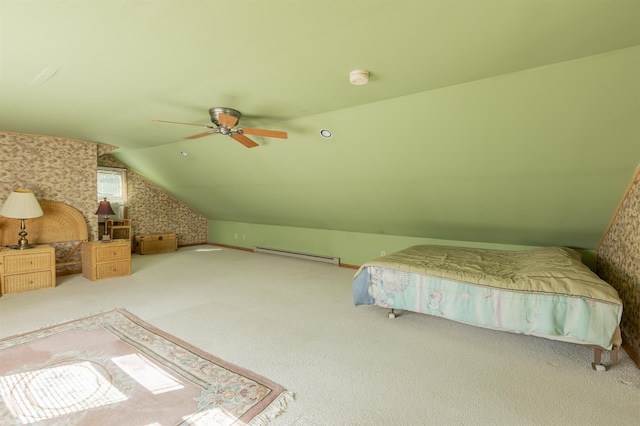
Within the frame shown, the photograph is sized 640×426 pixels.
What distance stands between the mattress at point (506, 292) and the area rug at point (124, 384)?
1.64 meters

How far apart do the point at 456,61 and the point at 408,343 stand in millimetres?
2334

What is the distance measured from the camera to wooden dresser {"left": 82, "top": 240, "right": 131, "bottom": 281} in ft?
15.6

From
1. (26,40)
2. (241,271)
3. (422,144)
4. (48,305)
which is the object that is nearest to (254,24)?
(26,40)

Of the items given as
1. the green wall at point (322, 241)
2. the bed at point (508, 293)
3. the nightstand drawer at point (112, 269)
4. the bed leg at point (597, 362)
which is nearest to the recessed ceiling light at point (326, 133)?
the bed at point (508, 293)

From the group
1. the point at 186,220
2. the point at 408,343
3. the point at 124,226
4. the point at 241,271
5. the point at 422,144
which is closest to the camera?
the point at 408,343

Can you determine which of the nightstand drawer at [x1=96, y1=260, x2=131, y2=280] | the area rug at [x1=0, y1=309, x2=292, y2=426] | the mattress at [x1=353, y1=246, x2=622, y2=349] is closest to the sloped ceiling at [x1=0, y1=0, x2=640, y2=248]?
the mattress at [x1=353, y1=246, x2=622, y2=349]

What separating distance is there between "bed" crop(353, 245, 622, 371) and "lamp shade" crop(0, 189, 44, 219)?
14.6 ft

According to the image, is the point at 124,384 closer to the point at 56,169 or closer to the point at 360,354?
the point at 360,354

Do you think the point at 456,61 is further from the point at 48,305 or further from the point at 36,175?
the point at 36,175

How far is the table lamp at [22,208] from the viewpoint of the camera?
416 centimetres

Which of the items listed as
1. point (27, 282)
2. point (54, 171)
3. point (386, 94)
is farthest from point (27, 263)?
point (386, 94)

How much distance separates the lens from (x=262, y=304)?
385 cm

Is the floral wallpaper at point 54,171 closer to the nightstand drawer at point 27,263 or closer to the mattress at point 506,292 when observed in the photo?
the nightstand drawer at point 27,263

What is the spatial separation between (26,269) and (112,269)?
100 centimetres
